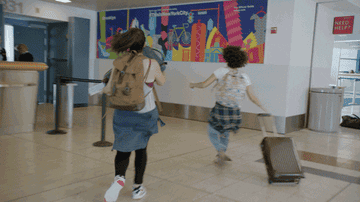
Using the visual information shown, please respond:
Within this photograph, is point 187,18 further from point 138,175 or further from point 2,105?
point 138,175

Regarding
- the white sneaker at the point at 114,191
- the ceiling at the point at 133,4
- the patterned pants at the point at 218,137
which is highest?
the ceiling at the point at 133,4

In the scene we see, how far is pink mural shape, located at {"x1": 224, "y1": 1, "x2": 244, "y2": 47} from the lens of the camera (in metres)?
6.52

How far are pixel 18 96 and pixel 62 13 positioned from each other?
396 centimetres

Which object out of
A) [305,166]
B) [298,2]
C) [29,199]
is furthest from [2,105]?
[298,2]

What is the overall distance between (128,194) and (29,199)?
0.80 meters

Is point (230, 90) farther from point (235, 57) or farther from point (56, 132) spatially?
point (56, 132)

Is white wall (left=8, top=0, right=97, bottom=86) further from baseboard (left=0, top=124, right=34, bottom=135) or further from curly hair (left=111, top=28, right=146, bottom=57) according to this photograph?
curly hair (left=111, top=28, right=146, bottom=57)

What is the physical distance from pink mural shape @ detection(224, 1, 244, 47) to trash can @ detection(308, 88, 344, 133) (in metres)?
1.89

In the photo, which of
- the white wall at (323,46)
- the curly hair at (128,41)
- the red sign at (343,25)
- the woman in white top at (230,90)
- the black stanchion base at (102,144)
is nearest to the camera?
the curly hair at (128,41)

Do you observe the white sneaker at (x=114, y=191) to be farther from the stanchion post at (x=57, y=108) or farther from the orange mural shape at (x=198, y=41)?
the orange mural shape at (x=198, y=41)

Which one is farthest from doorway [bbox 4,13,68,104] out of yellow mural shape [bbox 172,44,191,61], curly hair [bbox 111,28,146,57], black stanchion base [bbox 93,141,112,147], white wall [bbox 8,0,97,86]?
curly hair [bbox 111,28,146,57]

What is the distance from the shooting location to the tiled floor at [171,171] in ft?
9.48

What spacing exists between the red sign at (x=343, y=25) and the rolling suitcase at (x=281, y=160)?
15.9ft

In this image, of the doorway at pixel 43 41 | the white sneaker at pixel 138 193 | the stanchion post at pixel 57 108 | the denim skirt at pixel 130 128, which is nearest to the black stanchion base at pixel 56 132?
the stanchion post at pixel 57 108
